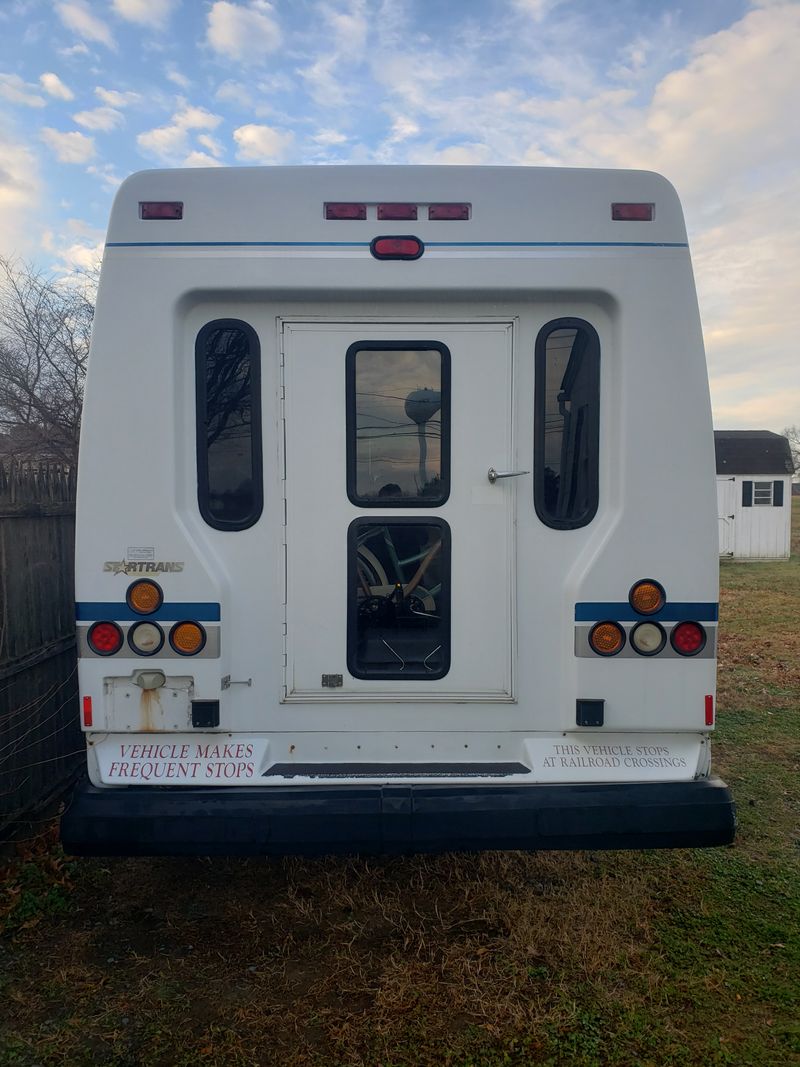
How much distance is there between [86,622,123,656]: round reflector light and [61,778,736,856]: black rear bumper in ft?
1.75

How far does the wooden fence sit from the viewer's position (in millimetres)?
4043

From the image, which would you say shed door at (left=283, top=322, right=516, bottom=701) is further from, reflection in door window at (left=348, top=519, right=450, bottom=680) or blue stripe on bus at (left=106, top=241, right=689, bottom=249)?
blue stripe on bus at (left=106, top=241, right=689, bottom=249)

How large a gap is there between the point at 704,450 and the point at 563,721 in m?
1.20

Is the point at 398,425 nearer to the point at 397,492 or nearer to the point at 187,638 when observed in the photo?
the point at 397,492

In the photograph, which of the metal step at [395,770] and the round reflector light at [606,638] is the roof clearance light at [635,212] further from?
the metal step at [395,770]

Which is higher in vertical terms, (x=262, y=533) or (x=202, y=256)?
Answer: (x=202, y=256)

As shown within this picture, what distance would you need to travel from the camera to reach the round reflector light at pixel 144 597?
312 cm

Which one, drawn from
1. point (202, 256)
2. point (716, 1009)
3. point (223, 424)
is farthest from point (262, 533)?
point (716, 1009)

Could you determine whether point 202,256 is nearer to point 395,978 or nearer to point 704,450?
point 704,450

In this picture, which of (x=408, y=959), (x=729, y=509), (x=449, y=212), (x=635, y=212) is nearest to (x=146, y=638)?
(x=408, y=959)

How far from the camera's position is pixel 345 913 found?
362 centimetres

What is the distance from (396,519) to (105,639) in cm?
123

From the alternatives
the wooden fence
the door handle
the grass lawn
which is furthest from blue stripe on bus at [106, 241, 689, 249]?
the grass lawn

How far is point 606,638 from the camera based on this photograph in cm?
317
